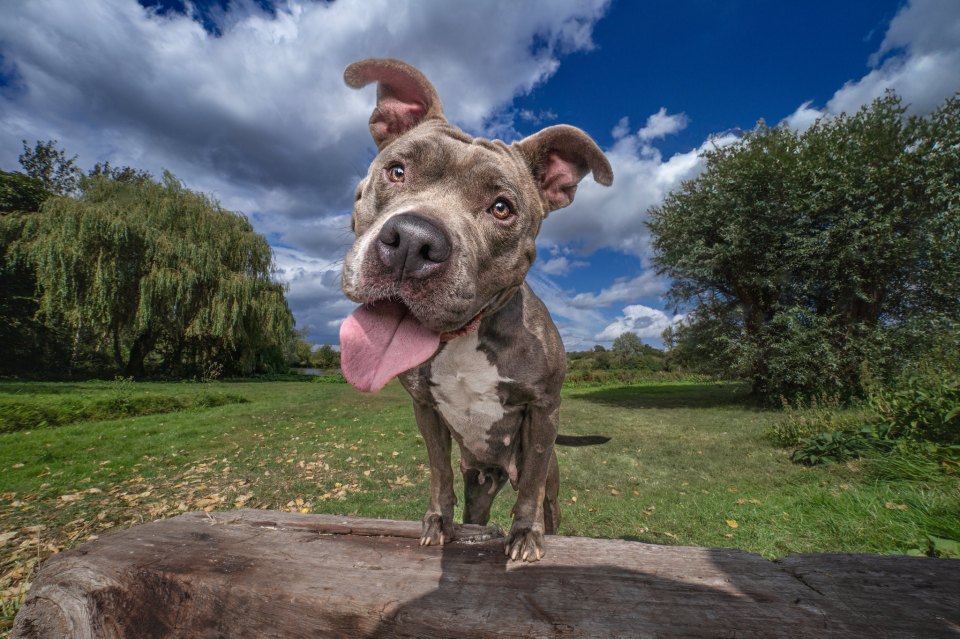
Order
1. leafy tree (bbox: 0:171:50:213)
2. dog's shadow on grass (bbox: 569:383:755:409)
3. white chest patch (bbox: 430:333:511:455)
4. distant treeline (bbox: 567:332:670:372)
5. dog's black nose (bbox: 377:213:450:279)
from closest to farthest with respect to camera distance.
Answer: dog's black nose (bbox: 377:213:450:279) < white chest patch (bbox: 430:333:511:455) < dog's shadow on grass (bbox: 569:383:755:409) < leafy tree (bbox: 0:171:50:213) < distant treeline (bbox: 567:332:670:372)

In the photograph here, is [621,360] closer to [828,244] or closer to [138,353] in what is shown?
[828,244]

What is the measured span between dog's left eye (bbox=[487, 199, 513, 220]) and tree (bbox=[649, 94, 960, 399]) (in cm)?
1551

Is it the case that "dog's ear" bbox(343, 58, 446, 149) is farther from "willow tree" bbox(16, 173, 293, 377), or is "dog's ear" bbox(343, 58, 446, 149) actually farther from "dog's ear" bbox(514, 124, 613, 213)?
"willow tree" bbox(16, 173, 293, 377)

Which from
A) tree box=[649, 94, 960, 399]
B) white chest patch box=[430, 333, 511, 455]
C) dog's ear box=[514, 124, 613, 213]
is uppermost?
tree box=[649, 94, 960, 399]

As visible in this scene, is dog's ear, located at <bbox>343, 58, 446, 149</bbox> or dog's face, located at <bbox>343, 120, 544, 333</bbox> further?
dog's ear, located at <bbox>343, 58, 446, 149</bbox>

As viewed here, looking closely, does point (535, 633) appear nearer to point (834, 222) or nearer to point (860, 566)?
point (860, 566)

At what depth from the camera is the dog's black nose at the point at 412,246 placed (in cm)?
155

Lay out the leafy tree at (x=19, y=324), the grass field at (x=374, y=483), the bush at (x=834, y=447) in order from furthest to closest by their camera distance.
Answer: the leafy tree at (x=19, y=324) → the bush at (x=834, y=447) → the grass field at (x=374, y=483)

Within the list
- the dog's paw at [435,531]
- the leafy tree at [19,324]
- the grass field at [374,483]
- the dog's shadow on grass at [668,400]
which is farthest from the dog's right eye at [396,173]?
the leafy tree at [19,324]

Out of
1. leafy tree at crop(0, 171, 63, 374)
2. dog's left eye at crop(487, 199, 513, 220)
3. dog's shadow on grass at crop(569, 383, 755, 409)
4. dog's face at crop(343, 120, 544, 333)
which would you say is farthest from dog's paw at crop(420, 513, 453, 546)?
leafy tree at crop(0, 171, 63, 374)

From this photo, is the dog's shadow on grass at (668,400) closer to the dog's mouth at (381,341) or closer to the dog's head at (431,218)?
the dog's head at (431,218)

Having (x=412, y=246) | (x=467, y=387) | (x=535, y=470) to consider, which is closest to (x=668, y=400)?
(x=535, y=470)

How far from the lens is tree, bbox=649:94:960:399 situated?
44.8 feet

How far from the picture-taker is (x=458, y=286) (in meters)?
1.61
